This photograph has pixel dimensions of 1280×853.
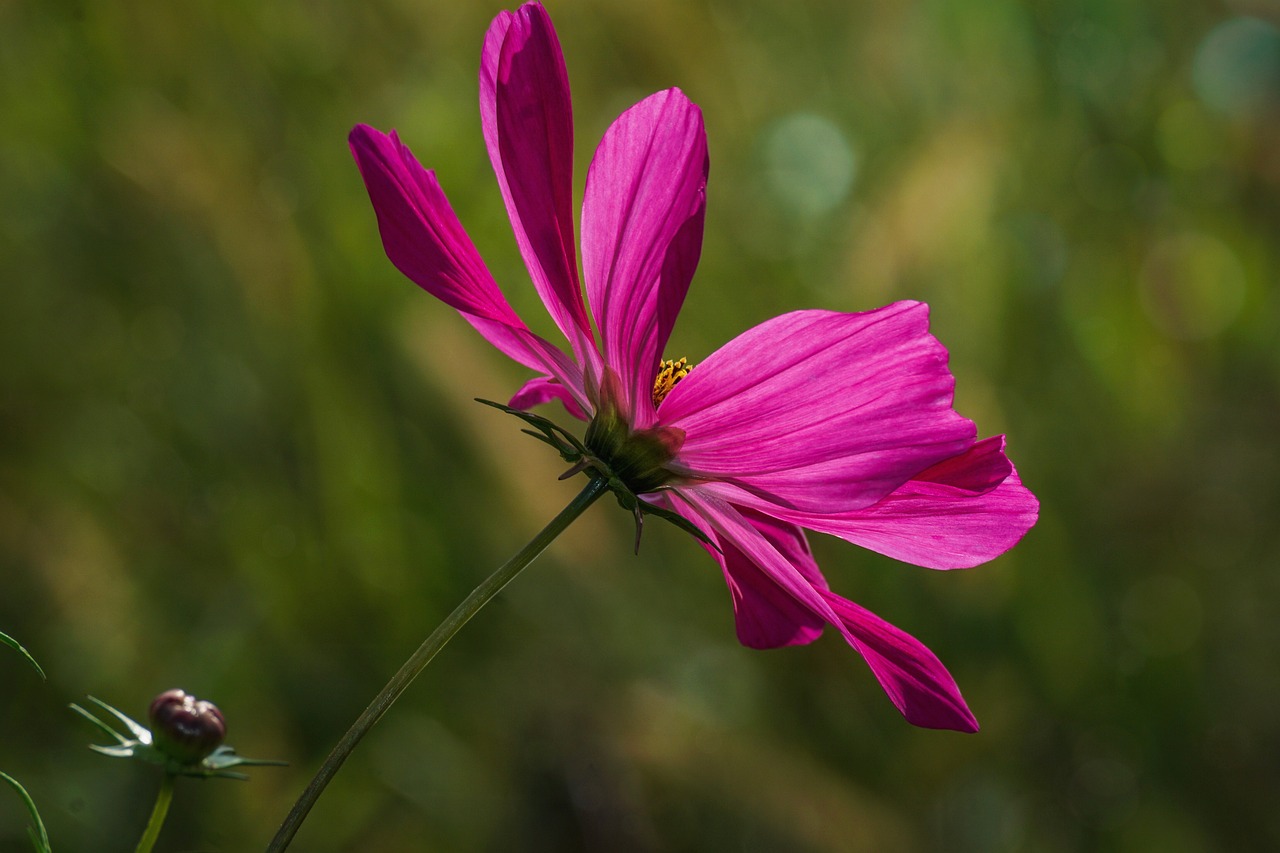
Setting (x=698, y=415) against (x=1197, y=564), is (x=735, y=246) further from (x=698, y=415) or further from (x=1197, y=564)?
(x=698, y=415)

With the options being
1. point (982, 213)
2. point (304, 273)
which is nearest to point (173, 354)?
point (304, 273)

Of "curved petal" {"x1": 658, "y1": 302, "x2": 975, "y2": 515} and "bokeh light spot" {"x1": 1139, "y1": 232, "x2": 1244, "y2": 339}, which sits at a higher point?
"bokeh light spot" {"x1": 1139, "y1": 232, "x2": 1244, "y2": 339}

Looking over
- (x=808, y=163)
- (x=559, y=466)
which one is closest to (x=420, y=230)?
(x=559, y=466)

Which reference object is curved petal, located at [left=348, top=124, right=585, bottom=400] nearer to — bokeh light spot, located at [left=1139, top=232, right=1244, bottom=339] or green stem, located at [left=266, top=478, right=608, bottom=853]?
green stem, located at [left=266, top=478, right=608, bottom=853]

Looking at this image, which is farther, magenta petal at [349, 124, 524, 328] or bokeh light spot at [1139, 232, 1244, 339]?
bokeh light spot at [1139, 232, 1244, 339]

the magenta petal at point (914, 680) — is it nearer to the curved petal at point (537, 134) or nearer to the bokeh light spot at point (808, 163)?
the curved petal at point (537, 134)

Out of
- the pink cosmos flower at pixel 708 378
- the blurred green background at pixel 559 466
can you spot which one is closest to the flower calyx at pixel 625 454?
the pink cosmos flower at pixel 708 378

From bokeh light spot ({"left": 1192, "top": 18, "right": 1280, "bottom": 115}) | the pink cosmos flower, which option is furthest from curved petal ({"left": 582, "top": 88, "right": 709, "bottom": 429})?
bokeh light spot ({"left": 1192, "top": 18, "right": 1280, "bottom": 115})
